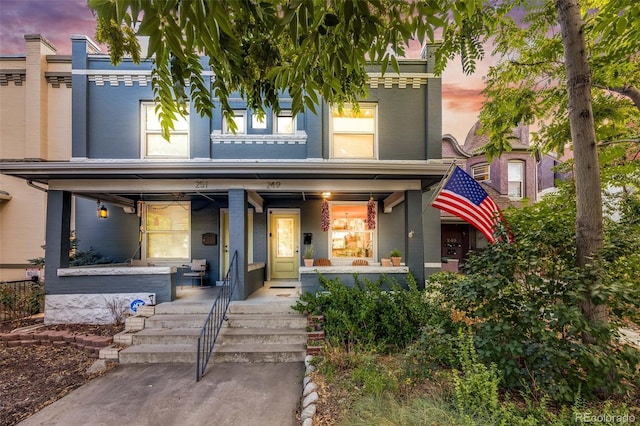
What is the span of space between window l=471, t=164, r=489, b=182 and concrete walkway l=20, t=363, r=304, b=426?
12.4 meters

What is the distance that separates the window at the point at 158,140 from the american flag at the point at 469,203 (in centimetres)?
644

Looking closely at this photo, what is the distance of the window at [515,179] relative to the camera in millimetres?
12617

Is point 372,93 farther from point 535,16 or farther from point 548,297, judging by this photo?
point 548,297

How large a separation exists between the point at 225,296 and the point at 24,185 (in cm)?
906

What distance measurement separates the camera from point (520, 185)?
12.6 metres

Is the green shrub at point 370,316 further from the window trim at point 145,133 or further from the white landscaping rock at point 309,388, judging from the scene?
the window trim at point 145,133

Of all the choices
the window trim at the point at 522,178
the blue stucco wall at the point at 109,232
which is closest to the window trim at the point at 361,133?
the blue stucco wall at the point at 109,232

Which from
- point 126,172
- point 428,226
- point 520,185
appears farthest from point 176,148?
point 520,185

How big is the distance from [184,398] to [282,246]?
534 cm

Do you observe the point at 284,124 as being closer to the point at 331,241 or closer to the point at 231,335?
the point at 331,241

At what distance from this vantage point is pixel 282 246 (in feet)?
28.9

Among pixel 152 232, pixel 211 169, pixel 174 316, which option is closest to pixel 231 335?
pixel 174 316

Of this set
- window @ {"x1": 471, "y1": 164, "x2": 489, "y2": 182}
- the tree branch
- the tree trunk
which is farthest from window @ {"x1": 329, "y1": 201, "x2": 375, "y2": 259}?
window @ {"x1": 471, "y1": 164, "x2": 489, "y2": 182}

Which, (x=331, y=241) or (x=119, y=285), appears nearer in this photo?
(x=119, y=285)
